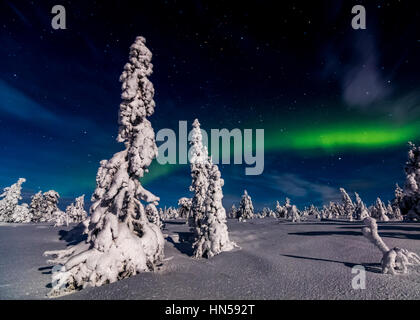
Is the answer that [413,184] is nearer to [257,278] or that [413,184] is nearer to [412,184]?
[412,184]

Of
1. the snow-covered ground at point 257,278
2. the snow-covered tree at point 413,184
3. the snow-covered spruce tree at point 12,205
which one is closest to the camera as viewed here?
the snow-covered ground at point 257,278

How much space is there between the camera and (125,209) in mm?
9719

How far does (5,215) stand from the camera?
38.5 meters

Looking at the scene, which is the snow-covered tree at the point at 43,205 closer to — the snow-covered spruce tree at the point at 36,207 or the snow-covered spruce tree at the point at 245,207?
the snow-covered spruce tree at the point at 36,207

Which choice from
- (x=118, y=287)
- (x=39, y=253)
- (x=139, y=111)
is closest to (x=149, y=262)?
(x=118, y=287)

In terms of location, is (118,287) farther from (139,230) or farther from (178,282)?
(139,230)

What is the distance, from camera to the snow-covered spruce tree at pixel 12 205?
38.5 m

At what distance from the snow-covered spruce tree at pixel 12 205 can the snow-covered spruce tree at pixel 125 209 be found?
44.8 meters

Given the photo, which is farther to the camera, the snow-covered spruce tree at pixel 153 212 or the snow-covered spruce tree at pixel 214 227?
the snow-covered spruce tree at pixel 214 227

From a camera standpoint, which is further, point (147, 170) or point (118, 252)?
point (147, 170)

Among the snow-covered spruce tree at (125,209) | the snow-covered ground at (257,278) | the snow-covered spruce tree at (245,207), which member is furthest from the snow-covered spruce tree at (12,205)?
the snow-covered spruce tree at (245,207)

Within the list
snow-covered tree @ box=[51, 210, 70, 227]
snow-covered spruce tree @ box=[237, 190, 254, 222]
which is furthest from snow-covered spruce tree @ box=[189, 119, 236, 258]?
snow-covered spruce tree @ box=[237, 190, 254, 222]
